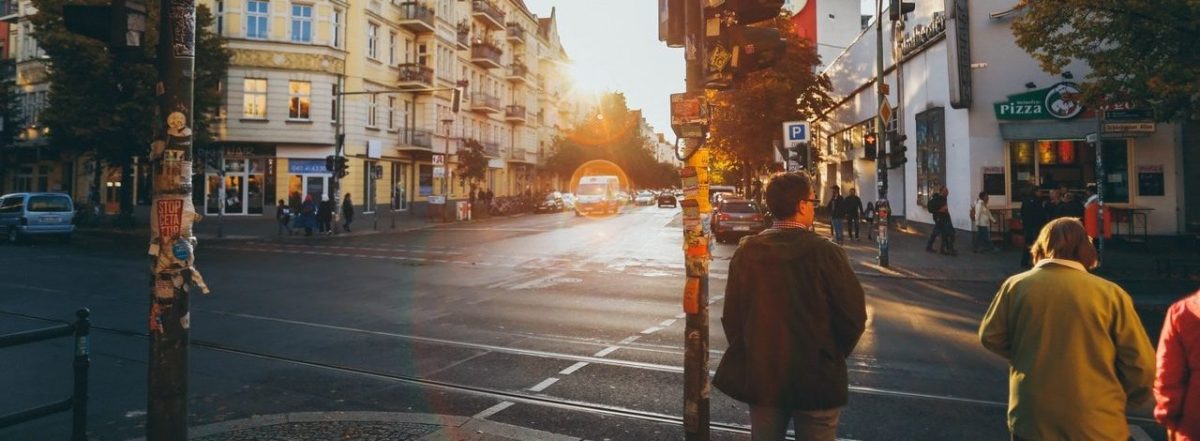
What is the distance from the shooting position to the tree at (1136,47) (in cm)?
1208

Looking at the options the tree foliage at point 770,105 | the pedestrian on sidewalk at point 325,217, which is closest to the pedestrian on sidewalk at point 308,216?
the pedestrian on sidewalk at point 325,217

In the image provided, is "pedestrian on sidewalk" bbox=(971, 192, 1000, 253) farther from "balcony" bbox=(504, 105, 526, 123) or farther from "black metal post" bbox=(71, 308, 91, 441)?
"balcony" bbox=(504, 105, 526, 123)

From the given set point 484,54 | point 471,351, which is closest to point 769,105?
point 484,54

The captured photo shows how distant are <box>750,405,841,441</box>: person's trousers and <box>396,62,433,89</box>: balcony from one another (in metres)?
38.7

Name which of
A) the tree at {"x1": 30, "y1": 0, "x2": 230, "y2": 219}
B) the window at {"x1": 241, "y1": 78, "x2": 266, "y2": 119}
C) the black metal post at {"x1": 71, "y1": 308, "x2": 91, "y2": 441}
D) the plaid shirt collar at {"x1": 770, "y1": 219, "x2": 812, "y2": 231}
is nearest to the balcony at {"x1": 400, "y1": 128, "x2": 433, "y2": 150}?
the window at {"x1": 241, "y1": 78, "x2": 266, "y2": 119}

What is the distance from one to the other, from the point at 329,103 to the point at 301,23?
410 centimetres

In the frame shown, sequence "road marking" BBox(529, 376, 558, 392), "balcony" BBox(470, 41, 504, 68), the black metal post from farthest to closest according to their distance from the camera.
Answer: "balcony" BBox(470, 41, 504, 68)
"road marking" BBox(529, 376, 558, 392)
the black metal post

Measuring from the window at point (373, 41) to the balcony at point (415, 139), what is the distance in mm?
4903

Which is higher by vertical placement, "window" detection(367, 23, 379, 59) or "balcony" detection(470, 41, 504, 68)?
"balcony" detection(470, 41, 504, 68)

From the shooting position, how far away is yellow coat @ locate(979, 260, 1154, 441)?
273cm

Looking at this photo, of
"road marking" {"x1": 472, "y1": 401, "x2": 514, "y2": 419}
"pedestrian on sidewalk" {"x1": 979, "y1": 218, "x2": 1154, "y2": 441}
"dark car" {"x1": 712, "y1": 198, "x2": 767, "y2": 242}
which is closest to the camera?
"pedestrian on sidewalk" {"x1": 979, "y1": 218, "x2": 1154, "y2": 441}

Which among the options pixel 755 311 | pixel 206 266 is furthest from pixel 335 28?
pixel 755 311

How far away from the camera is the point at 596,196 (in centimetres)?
4438

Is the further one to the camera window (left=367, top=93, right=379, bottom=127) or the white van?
the white van
